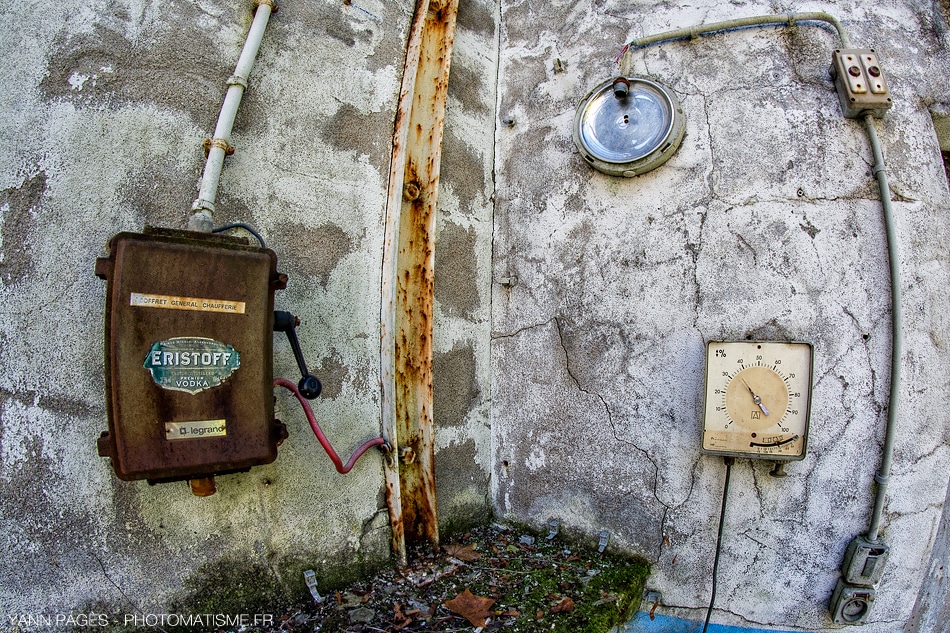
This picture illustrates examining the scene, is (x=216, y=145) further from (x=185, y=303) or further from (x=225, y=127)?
(x=185, y=303)

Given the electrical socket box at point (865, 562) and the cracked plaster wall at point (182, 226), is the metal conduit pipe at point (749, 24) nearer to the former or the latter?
the cracked plaster wall at point (182, 226)

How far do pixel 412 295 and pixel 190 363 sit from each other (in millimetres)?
789

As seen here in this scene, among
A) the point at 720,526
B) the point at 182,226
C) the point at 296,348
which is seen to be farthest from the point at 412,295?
the point at 720,526

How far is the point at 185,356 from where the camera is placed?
1146mm

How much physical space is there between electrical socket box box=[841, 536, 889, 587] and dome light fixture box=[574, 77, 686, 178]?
1.37 metres

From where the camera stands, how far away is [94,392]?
1254 millimetres

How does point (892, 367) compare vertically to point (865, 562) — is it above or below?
above

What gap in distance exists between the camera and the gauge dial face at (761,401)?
151 centimetres

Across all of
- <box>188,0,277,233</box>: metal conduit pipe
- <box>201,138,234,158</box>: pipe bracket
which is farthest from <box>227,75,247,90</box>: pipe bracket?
<box>201,138,234,158</box>: pipe bracket

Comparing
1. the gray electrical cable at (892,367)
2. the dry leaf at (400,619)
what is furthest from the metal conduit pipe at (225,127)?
the gray electrical cable at (892,367)

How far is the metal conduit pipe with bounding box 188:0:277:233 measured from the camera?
1.35m

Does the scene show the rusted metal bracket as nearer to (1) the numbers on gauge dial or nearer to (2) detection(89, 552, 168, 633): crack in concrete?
(2) detection(89, 552, 168, 633): crack in concrete

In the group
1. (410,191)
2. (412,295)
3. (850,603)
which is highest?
(410,191)

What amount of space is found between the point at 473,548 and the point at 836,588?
3.79 feet
